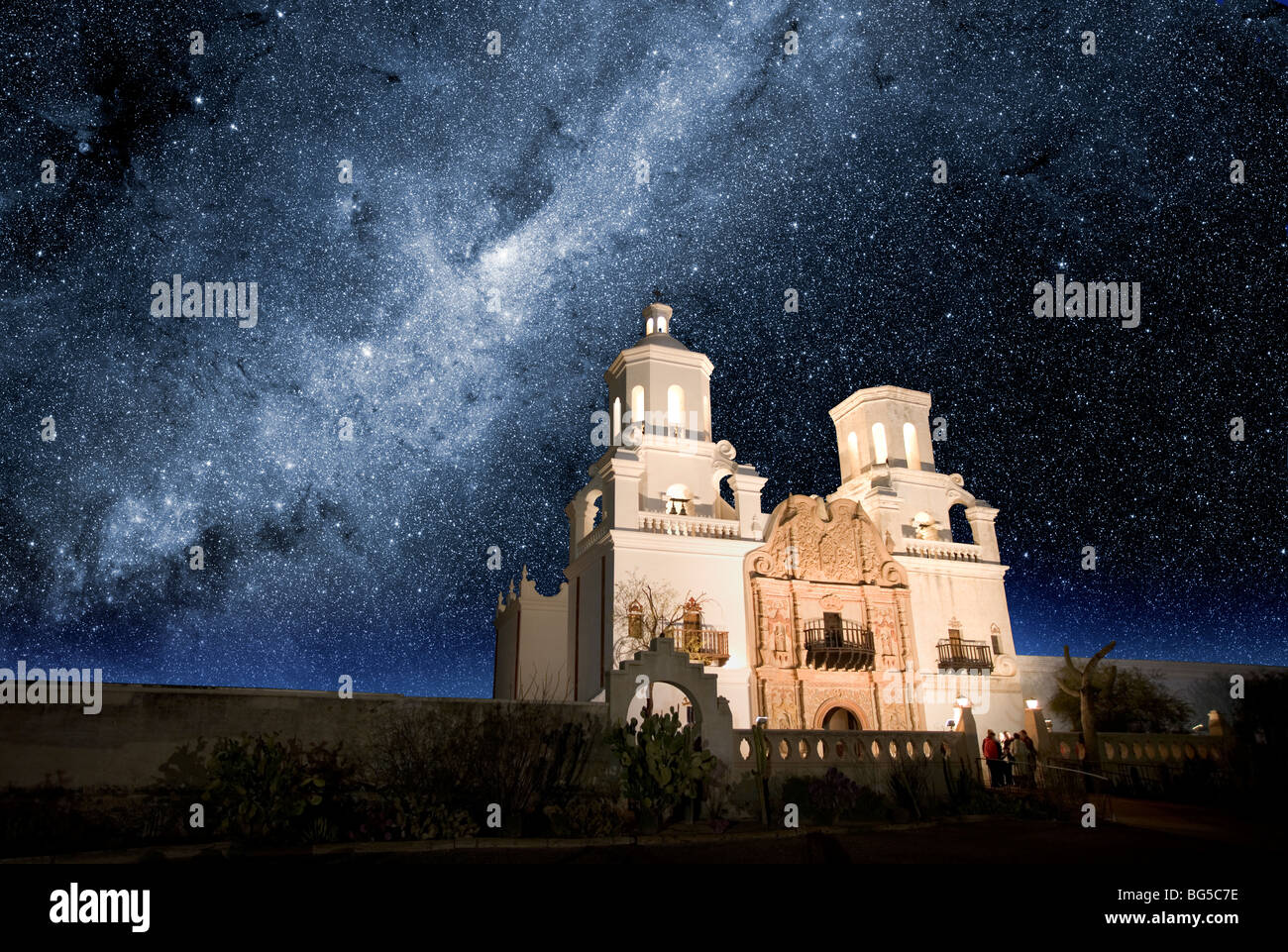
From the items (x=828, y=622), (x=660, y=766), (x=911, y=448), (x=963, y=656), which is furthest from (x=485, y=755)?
(x=911, y=448)

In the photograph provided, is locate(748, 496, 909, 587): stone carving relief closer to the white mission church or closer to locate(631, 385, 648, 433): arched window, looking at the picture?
the white mission church

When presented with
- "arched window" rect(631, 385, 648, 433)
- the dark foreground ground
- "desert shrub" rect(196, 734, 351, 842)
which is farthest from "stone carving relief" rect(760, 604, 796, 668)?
"desert shrub" rect(196, 734, 351, 842)

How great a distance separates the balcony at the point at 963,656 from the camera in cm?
2572

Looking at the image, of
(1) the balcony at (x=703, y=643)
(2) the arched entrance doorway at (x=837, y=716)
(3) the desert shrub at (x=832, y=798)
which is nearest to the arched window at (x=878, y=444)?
(2) the arched entrance doorway at (x=837, y=716)

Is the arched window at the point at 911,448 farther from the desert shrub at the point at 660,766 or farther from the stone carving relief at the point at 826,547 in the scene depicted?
the desert shrub at the point at 660,766

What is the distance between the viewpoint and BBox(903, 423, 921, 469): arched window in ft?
101

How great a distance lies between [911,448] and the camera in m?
31.0

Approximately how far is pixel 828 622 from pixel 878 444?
29.5ft
